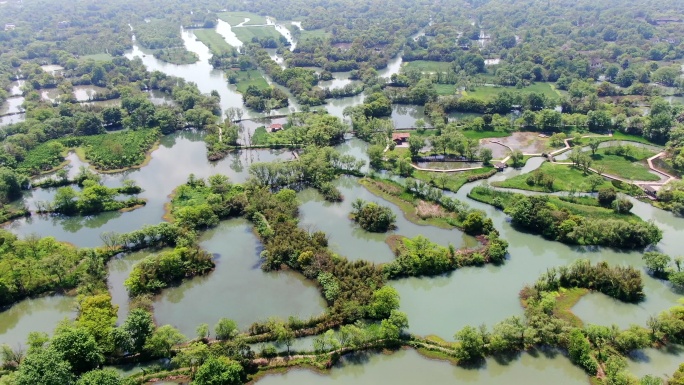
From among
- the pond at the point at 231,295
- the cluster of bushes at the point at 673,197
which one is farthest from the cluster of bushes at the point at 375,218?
the cluster of bushes at the point at 673,197

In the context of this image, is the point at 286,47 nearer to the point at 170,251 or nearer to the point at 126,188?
the point at 126,188

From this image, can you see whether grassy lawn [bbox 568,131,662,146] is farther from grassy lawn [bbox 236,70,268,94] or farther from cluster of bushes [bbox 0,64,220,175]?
grassy lawn [bbox 236,70,268,94]

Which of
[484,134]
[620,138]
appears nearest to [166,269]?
[484,134]

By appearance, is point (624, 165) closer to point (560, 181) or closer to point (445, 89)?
point (560, 181)

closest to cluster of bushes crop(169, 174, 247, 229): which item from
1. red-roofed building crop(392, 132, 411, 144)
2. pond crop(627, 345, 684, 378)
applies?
red-roofed building crop(392, 132, 411, 144)

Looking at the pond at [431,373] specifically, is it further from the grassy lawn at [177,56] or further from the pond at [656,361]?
the grassy lawn at [177,56]

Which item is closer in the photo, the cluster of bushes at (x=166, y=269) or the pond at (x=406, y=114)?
the cluster of bushes at (x=166, y=269)

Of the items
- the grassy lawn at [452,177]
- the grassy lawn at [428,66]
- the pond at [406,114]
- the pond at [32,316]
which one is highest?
the grassy lawn at [428,66]
